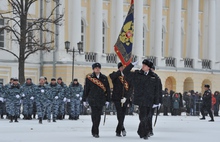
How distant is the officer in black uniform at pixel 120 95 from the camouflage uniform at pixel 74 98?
1131 centimetres

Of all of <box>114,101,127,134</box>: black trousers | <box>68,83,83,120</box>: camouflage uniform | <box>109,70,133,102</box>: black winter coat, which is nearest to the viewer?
<box>114,101,127,134</box>: black trousers

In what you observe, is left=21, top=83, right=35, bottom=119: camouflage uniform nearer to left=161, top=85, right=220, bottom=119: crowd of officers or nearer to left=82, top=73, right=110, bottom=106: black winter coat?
left=82, top=73, right=110, bottom=106: black winter coat

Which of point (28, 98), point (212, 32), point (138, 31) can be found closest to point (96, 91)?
point (28, 98)

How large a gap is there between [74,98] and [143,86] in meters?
12.6

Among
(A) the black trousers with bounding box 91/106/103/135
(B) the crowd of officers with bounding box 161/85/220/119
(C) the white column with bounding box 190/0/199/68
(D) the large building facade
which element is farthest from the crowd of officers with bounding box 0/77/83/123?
(C) the white column with bounding box 190/0/199/68

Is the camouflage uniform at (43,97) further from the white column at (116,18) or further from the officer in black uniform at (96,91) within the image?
the white column at (116,18)

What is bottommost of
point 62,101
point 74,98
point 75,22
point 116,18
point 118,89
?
point 62,101

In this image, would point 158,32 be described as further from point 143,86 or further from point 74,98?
point 143,86

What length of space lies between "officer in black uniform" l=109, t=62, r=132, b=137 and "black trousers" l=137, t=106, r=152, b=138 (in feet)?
2.72

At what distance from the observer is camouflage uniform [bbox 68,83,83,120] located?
101 ft

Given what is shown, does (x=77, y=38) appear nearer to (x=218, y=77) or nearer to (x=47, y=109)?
(x=218, y=77)

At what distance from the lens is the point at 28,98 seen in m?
30.6

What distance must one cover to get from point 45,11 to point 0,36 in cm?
418

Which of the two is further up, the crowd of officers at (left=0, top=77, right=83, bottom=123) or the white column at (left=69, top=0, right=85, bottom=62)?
the white column at (left=69, top=0, right=85, bottom=62)
